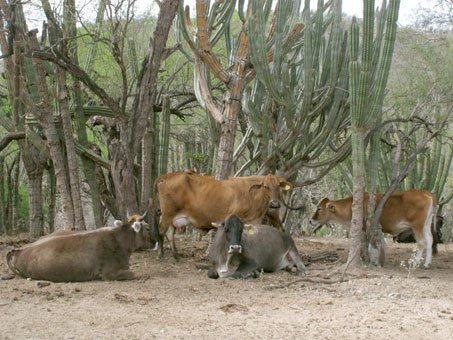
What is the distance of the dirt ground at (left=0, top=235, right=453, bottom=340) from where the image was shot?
5.06m

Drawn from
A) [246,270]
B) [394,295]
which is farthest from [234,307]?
[246,270]

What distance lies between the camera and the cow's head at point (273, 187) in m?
9.06

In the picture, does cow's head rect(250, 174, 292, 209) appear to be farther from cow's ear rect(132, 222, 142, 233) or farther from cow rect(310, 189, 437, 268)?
cow's ear rect(132, 222, 142, 233)

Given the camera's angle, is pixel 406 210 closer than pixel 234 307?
No

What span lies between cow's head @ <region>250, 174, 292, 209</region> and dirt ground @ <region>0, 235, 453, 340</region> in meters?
1.22

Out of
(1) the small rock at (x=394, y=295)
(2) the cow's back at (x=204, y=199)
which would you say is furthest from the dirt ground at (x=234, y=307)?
(2) the cow's back at (x=204, y=199)

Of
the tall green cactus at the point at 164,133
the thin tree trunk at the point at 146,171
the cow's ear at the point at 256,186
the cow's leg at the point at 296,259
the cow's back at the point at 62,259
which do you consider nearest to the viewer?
the cow's back at the point at 62,259

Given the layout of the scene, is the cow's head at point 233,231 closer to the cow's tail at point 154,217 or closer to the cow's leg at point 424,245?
the cow's tail at point 154,217

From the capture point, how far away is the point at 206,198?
Result: 9211 millimetres

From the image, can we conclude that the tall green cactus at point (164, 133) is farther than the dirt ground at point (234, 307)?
Yes

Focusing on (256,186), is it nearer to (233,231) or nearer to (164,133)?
(233,231)

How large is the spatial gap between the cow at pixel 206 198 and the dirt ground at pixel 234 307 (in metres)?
1.11

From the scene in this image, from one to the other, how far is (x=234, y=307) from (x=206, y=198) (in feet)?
11.2

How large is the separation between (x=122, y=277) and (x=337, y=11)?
5.54m
